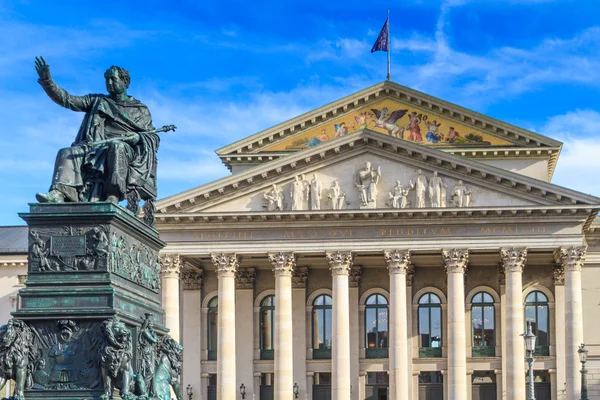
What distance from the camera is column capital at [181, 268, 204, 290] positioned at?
70000 millimetres

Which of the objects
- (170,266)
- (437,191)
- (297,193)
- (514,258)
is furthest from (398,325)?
(170,266)

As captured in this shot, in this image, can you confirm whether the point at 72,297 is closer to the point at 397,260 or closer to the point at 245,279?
the point at 397,260

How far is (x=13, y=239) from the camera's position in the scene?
273 ft

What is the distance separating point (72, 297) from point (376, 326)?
2413 inches

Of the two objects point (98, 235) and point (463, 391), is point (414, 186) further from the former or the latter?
point (98, 235)

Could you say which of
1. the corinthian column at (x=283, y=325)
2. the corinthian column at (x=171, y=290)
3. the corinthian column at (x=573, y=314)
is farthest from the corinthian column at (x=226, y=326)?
the corinthian column at (x=573, y=314)

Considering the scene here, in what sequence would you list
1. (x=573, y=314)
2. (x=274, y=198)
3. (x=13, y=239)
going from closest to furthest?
(x=573, y=314), (x=274, y=198), (x=13, y=239)

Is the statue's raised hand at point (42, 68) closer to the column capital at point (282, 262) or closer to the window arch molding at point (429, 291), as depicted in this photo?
the column capital at point (282, 262)

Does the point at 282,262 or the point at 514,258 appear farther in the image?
the point at 282,262

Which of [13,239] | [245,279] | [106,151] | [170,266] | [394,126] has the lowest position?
[106,151]

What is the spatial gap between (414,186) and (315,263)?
358 inches

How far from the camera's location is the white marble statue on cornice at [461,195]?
63625 millimetres

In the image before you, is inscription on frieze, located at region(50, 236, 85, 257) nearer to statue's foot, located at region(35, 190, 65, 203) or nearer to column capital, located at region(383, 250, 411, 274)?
statue's foot, located at region(35, 190, 65, 203)

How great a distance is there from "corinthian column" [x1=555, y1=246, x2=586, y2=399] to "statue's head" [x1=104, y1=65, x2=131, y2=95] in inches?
2156
